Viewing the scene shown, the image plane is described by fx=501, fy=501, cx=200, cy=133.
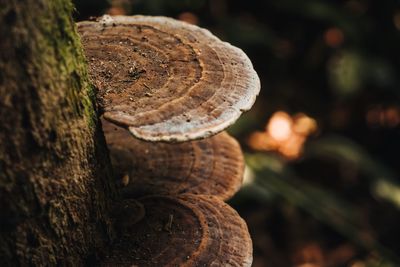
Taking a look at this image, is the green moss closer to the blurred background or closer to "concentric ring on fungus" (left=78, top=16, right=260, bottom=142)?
"concentric ring on fungus" (left=78, top=16, right=260, bottom=142)

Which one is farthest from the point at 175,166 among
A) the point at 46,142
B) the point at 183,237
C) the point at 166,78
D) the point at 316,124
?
A: the point at 316,124

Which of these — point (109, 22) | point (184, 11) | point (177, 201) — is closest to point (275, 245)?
point (184, 11)

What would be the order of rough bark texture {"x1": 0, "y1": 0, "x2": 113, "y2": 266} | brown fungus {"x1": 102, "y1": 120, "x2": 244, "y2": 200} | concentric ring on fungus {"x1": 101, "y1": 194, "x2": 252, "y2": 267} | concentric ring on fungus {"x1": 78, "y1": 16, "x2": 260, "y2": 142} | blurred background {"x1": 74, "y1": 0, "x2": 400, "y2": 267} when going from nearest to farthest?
rough bark texture {"x1": 0, "y1": 0, "x2": 113, "y2": 266} → concentric ring on fungus {"x1": 78, "y1": 16, "x2": 260, "y2": 142} → concentric ring on fungus {"x1": 101, "y1": 194, "x2": 252, "y2": 267} → brown fungus {"x1": 102, "y1": 120, "x2": 244, "y2": 200} → blurred background {"x1": 74, "y1": 0, "x2": 400, "y2": 267}

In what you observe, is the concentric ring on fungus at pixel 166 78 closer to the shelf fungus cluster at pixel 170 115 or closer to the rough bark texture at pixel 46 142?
the shelf fungus cluster at pixel 170 115

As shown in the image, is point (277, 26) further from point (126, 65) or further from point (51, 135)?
point (51, 135)

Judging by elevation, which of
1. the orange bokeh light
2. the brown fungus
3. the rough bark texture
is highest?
the rough bark texture

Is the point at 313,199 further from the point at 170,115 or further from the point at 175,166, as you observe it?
the point at 170,115

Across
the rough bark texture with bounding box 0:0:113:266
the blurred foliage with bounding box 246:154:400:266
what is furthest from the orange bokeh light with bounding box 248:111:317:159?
the rough bark texture with bounding box 0:0:113:266
